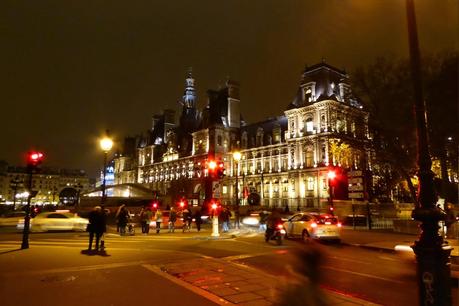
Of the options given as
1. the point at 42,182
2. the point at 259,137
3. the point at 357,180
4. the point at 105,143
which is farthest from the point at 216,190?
the point at 42,182

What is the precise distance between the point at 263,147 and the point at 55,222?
5305 cm

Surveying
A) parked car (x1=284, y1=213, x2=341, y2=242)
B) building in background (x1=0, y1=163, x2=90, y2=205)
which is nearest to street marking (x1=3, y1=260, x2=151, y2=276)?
parked car (x1=284, y1=213, x2=341, y2=242)

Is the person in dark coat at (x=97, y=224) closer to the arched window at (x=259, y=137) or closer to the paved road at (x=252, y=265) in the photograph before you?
the paved road at (x=252, y=265)

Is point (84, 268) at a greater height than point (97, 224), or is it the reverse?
point (97, 224)

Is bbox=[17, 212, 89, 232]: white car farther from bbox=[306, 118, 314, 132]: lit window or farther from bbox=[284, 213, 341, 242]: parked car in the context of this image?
bbox=[306, 118, 314, 132]: lit window

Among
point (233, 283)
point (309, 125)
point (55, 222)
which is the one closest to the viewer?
point (233, 283)

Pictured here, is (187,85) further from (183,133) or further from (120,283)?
(120,283)

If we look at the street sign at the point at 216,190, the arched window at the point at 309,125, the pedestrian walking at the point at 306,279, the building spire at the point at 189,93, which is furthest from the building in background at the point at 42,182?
the pedestrian walking at the point at 306,279

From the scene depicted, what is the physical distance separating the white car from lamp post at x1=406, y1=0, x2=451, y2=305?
2597 centimetres

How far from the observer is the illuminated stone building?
60.5 metres

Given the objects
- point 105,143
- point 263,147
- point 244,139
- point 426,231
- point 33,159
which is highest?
point 244,139

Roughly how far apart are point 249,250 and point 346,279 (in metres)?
6.35

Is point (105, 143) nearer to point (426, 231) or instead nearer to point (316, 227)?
point (316, 227)

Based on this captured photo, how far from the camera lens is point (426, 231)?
5246mm
